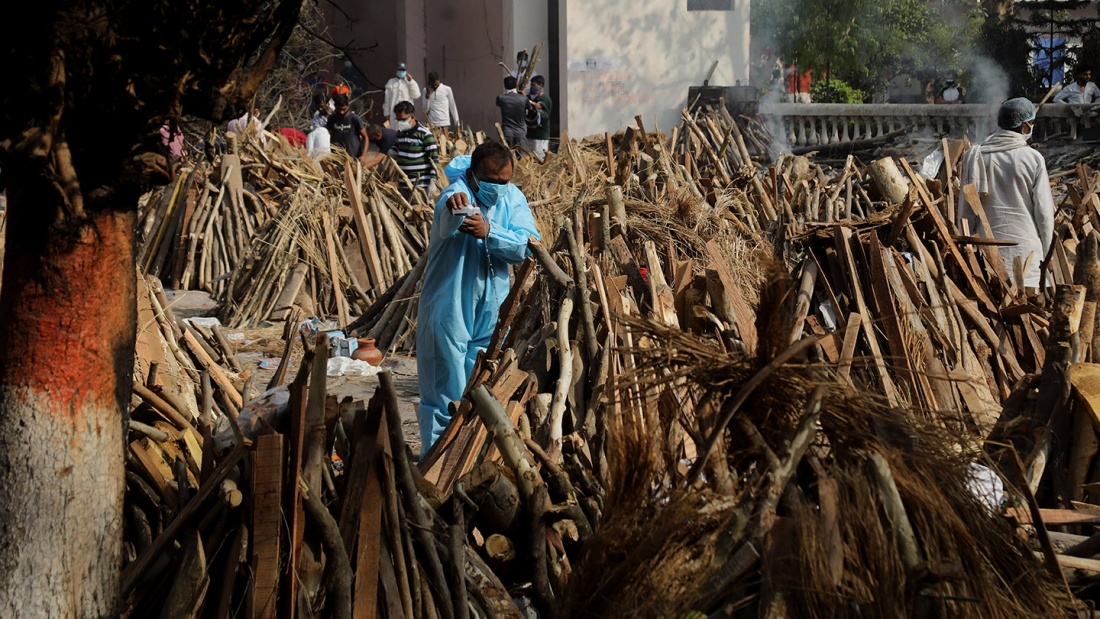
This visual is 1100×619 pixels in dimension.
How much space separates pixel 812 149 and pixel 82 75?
1743 centimetres

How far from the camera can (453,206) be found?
535 cm

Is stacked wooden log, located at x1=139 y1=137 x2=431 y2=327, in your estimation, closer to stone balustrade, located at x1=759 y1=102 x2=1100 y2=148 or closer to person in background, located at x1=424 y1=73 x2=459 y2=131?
person in background, located at x1=424 y1=73 x2=459 y2=131

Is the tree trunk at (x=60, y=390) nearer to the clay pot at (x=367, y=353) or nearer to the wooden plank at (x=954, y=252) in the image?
the wooden plank at (x=954, y=252)

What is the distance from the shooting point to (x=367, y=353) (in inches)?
330

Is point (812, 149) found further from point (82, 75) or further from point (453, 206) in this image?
point (82, 75)

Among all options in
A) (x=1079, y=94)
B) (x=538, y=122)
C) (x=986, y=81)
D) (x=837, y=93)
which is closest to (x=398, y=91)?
(x=538, y=122)

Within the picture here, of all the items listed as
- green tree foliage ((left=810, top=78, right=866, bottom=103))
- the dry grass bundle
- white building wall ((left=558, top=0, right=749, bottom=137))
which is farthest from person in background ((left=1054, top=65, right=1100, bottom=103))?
the dry grass bundle

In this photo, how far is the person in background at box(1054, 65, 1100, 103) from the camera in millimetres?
18781

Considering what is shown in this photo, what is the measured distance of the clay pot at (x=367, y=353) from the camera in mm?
8367

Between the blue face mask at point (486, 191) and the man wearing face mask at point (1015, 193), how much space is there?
311 cm

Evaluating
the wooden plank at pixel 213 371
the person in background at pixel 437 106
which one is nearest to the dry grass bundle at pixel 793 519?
the wooden plank at pixel 213 371

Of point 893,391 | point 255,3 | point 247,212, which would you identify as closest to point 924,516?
point 255,3

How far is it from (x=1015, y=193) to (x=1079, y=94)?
13.9 metres

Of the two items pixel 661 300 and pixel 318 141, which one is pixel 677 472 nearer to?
pixel 661 300
